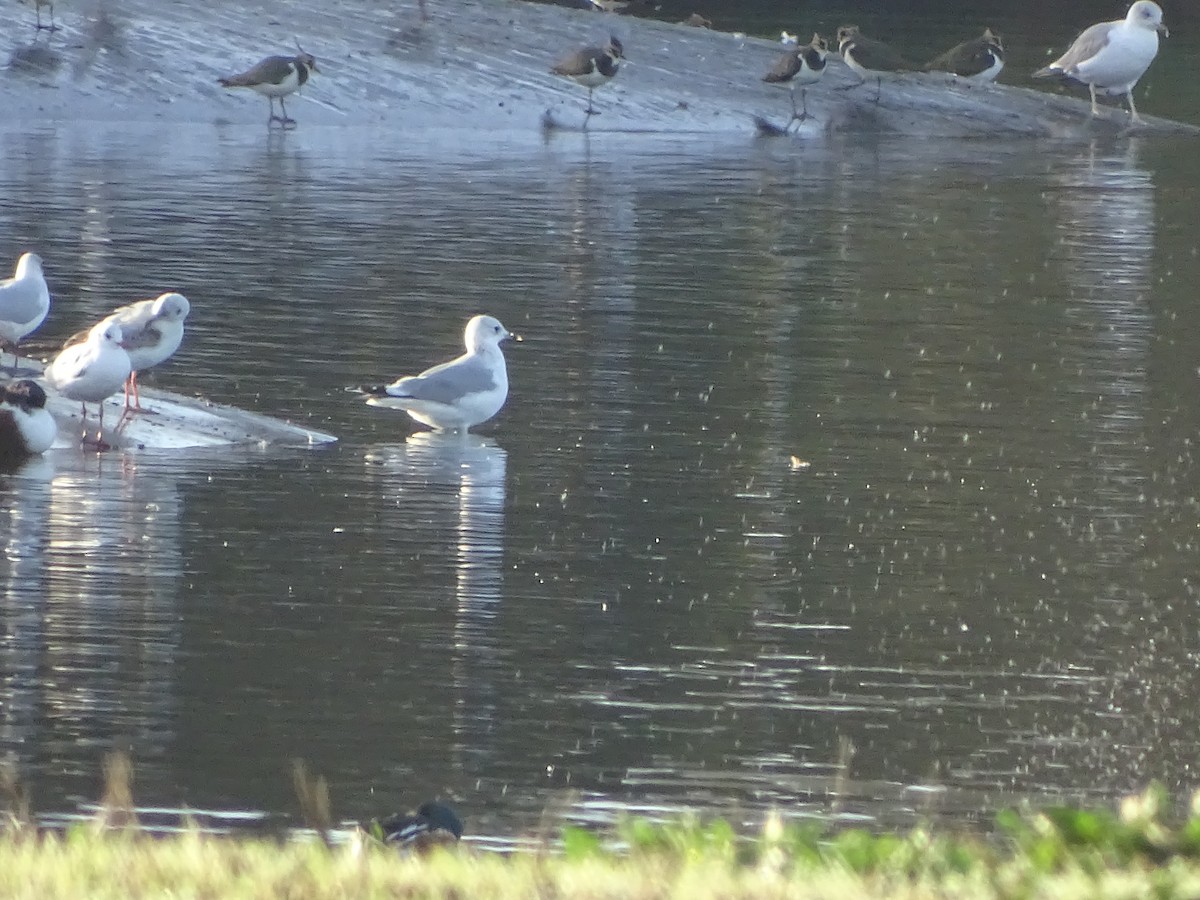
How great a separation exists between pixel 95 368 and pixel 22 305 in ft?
6.37

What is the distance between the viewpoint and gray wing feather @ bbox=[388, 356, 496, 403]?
12.9 metres

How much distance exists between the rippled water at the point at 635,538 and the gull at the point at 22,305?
878 millimetres

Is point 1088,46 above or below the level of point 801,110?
above

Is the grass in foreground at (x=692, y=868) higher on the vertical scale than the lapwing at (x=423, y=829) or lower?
higher

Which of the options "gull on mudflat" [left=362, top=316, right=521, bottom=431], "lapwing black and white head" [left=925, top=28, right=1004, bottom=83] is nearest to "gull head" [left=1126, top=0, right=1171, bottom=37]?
"lapwing black and white head" [left=925, top=28, right=1004, bottom=83]

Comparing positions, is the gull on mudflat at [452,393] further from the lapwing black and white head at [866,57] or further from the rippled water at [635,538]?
the lapwing black and white head at [866,57]

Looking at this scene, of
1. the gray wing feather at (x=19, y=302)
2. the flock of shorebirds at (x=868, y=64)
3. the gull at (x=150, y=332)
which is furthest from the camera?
the flock of shorebirds at (x=868, y=64)

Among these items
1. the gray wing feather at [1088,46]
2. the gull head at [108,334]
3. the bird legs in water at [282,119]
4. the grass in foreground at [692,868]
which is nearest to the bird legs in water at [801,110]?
the gray wing feather at [1088,46]

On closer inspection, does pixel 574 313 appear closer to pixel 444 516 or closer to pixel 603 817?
pixel 444 516

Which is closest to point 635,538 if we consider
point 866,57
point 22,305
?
point 22,305

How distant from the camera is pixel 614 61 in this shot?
30.3 meters

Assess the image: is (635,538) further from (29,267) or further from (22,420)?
(29,267)

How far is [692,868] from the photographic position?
523 cm

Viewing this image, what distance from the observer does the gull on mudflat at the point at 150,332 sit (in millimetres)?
12969
